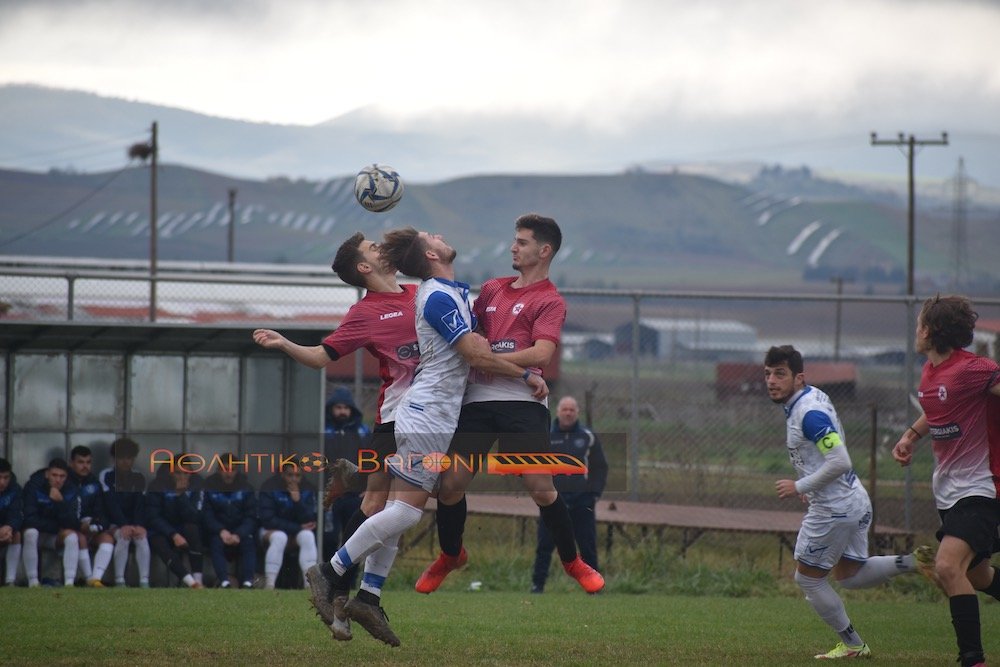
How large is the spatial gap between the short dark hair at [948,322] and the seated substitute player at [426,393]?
250 cm

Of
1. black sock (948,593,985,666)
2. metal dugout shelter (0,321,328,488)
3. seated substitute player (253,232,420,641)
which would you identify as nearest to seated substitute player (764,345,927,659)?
black sock (948,593,985,666)

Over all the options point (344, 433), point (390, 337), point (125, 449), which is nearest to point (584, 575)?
point (390, 337)

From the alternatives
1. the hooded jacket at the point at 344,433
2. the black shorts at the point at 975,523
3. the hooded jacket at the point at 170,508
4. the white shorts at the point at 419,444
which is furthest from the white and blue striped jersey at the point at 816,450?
the hooded jacket at the point at 170,508

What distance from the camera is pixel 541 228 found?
8.23m

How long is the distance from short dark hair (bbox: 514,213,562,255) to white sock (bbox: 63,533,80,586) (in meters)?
7.05

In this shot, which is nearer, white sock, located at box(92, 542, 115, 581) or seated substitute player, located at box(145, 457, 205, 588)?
white sock, located at box(92, 542, 115, 581)

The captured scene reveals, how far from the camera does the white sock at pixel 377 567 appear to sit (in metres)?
8.27

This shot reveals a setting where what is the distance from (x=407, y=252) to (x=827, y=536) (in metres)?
3.63

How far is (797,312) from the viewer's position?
4230 inches

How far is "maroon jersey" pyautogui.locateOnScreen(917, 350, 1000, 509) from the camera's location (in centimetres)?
786

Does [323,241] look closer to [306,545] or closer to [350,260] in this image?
[306,545]

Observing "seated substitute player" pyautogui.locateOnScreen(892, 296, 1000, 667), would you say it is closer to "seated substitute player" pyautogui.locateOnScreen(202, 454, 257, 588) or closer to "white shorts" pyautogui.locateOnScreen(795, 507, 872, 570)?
"white shorts" pyautogui.locateOnScreen(795, 507, 872, 570)

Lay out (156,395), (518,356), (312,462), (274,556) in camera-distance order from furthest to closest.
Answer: (156,395) → (312,462) → (274,556) → (518,356)

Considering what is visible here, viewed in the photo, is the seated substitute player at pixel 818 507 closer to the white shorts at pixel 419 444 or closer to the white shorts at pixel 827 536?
the white shorts at pixel 827 536
